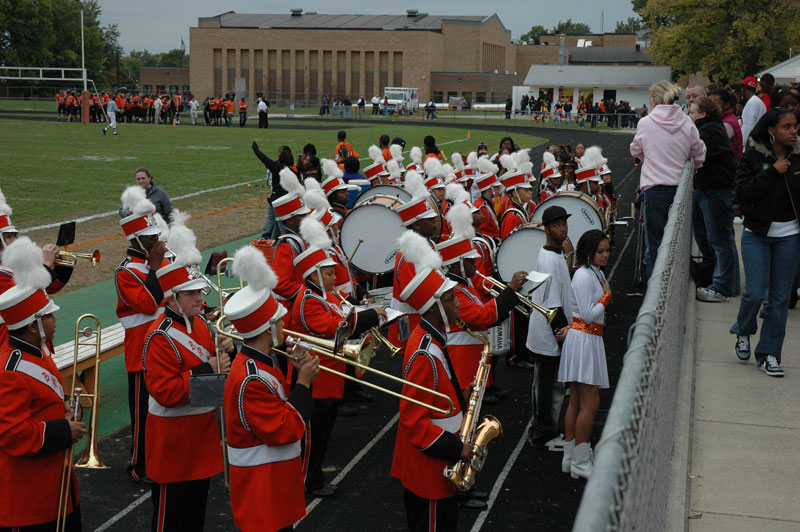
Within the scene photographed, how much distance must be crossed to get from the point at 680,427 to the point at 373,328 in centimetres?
220

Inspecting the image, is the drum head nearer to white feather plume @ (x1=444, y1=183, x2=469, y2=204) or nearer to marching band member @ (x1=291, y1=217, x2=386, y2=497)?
A: white feather plume @ (x1=444, y1=183, x2=469, y2=204)

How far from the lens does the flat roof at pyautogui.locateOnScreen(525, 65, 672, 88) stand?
2936 inches

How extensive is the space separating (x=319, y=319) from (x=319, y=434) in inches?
35.6

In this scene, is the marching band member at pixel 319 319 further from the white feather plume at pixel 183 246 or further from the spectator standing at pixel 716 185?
the spectator standing at pixel 716 185

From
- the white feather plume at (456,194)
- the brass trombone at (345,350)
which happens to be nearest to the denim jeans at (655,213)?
the white feather plume at (456,194)

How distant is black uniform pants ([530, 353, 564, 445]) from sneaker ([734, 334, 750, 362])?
5.03 feet

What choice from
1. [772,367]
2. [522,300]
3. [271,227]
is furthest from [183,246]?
[271,227]

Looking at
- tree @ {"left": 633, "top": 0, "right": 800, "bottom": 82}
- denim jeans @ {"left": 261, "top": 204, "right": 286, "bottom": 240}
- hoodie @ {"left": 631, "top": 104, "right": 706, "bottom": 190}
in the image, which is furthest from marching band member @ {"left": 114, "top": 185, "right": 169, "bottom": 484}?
tree @ {"left": 633, "top": 0, "right": 800, "bottom": 82}

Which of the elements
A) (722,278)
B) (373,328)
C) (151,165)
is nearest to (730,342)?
(722,278)

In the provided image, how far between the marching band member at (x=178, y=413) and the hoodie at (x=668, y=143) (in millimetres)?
4929

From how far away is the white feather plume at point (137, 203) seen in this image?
22.2 ft

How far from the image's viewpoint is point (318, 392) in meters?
6.38

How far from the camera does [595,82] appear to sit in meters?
75.0

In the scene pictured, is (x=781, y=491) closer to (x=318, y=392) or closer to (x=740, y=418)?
(x=740, y=418)
